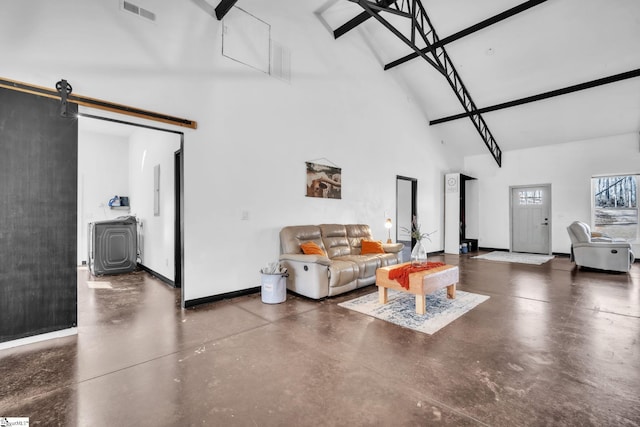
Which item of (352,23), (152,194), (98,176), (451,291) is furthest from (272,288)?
(98,176)

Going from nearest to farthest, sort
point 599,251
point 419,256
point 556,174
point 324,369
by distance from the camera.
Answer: point 324,369 < point 419,256 < point 599,251 < point 556,174

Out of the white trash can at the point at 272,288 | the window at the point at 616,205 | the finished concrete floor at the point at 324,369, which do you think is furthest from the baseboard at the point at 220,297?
the window at the point at 616,205

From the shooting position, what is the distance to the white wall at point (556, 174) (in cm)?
735

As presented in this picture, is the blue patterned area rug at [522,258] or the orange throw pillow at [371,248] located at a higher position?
the orange throw pillow at [371,248]

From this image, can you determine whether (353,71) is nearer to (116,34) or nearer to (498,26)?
(498,26)

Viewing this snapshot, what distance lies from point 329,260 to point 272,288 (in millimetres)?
838

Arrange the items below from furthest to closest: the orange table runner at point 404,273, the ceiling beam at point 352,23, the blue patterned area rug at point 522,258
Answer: the blue patterned area rug at point 522,258, the ceiling beam at point 352,23, the orange table runner at point 404,273

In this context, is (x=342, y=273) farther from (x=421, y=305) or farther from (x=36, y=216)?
(x=36, y=216)

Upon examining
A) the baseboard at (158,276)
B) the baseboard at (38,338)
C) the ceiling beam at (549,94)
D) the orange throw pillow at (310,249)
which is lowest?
the baseboard at (38,338)

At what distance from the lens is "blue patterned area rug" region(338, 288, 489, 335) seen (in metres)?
3.10

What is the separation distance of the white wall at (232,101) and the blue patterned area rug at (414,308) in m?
1.65

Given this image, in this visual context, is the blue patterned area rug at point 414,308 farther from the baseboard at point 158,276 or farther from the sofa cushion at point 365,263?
the baseboard at point 158,276

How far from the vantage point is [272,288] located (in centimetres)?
383

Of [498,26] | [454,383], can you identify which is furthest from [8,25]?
[498,26]
